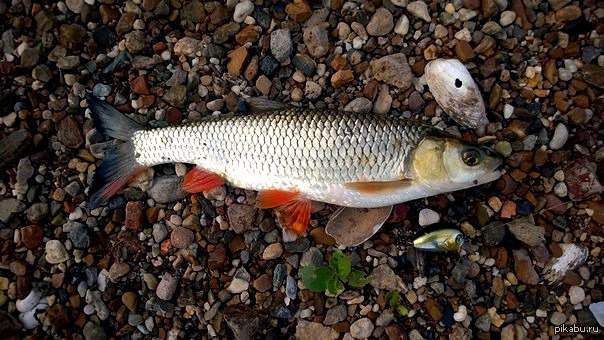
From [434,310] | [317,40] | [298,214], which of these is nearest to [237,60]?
[317,40]

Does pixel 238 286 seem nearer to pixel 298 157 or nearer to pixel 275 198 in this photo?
pixel 275 198

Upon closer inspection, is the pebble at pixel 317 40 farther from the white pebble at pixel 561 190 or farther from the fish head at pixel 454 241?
the white pebble at pixel 561 190

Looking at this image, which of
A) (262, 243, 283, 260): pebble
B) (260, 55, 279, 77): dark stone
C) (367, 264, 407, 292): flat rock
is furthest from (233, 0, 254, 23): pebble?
(367, 264, 407, 292): flat rock

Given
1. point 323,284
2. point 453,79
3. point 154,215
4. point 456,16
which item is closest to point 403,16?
point 456,16

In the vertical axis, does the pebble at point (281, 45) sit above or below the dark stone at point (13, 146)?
above

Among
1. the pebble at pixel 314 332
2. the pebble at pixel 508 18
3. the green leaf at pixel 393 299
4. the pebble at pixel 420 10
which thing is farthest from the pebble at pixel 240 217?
the pebble at pixel 508 18

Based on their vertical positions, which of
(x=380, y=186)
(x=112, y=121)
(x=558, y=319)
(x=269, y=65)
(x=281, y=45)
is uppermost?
(x=281, y=45)
